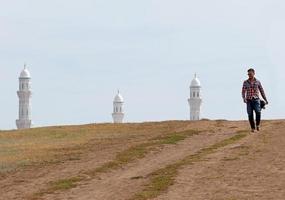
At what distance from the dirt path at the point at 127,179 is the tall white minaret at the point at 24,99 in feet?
264

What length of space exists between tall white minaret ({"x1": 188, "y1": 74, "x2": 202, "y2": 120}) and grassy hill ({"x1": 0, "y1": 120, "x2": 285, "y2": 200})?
7300 centimetres

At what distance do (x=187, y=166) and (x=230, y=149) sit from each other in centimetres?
332

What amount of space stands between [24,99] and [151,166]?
86.2 meters

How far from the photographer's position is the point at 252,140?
69.7ft

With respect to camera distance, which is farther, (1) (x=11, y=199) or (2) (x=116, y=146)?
(2) (x=116, y=146)

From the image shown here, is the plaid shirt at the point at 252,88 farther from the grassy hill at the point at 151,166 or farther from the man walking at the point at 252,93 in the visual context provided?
the grassy hill at the point at 151,166

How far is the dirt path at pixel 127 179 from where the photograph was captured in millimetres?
13211

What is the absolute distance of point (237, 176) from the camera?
14320 millimetres

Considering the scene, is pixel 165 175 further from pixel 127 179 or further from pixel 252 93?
pixel 252 93

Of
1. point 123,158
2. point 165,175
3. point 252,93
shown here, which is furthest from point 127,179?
point 252,93

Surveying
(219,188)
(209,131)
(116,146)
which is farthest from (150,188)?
(209,131)

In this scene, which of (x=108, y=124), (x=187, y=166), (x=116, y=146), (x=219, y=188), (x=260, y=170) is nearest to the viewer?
(x=219, y=188)

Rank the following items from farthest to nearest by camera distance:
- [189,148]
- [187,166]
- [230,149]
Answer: [189,148] < [230,149] < [187,166]

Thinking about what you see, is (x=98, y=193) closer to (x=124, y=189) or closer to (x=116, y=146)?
(x=124, y=189)
